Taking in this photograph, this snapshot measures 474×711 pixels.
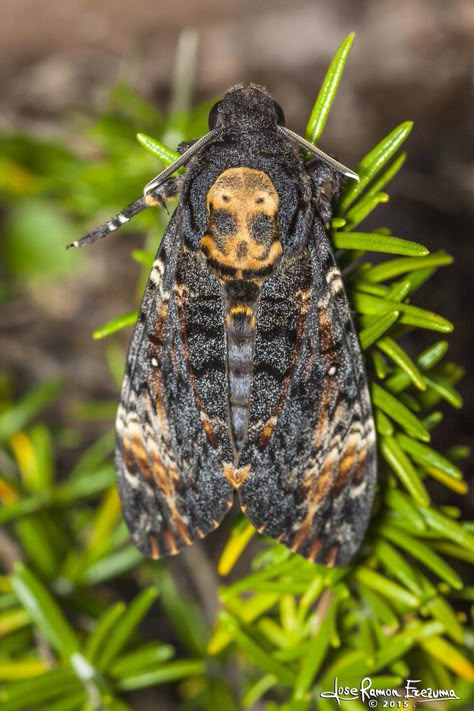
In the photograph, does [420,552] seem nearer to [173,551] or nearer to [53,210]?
[173,551]

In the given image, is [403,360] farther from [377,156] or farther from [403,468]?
[377,156]

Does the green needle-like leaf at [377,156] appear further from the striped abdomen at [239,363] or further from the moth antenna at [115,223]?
the moth antenna at [115,223]

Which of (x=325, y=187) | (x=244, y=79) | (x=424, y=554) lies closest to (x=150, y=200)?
(x=325, y=187)

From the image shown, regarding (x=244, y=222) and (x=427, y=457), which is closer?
(x=427, y=457)

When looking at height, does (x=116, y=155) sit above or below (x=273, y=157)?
above

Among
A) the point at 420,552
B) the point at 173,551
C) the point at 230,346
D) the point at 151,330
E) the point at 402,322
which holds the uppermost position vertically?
the point at 151,330

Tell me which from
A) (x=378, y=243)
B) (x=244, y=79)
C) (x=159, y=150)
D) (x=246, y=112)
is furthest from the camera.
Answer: (x=244, y=79)

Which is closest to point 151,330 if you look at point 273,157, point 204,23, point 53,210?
point 273,157
